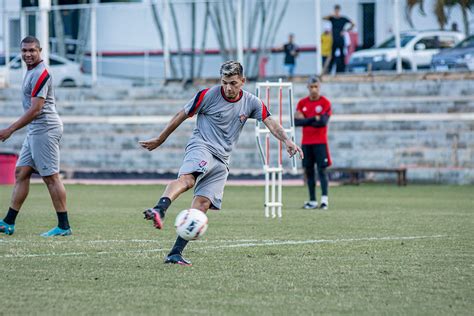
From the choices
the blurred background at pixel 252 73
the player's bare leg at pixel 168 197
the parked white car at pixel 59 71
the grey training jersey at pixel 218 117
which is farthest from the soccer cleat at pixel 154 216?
the parked white car at pixel 59 71

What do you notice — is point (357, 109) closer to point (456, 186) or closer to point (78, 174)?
point (456, 186)

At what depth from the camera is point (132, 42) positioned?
38781mm

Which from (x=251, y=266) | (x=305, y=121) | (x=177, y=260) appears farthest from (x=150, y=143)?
(x=305, y=121)

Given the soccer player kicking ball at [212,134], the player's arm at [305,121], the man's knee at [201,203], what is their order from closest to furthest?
the soccer player kicking ball at [212,134] → the man's knee at [201,203] → the player's arm at [305,121]

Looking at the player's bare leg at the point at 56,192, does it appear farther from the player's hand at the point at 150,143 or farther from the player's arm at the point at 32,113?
the player's hand at the point at 150,143

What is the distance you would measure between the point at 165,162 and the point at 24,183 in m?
17.7

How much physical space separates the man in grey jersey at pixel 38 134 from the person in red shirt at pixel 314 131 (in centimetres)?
560

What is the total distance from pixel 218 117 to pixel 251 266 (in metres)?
1.43

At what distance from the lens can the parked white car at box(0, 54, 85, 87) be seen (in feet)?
114

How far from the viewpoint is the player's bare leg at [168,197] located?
9008 millimetres

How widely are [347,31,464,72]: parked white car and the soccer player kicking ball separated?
22.1m

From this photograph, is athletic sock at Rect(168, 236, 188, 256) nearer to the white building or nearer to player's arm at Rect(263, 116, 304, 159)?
player's arm at Rect(263, 116, 304, 159)

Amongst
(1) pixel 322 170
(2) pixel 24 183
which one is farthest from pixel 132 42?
(2) pixel 24 183

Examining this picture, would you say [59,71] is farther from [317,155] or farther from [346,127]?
[317,155]
